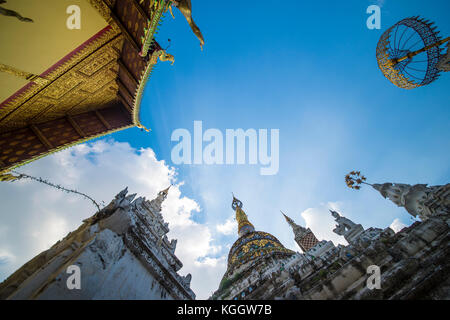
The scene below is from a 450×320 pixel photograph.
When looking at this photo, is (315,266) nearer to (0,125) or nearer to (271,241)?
(0,125)

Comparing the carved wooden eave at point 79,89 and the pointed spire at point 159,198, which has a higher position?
the pointed spire at point 159,198

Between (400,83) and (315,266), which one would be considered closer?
(315,266)

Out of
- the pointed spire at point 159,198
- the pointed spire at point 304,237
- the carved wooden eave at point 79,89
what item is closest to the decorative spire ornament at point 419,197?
the pointed spire at point 304,237

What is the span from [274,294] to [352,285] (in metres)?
2.64

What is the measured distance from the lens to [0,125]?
6480 mm

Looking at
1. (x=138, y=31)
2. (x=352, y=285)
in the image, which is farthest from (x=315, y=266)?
(x=138, y=31)

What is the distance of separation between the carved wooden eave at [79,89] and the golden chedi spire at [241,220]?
84.4 feet

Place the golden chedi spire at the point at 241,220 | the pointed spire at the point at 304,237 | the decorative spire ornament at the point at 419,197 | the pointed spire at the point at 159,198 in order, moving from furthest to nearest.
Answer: the golden chedi spire at the point at 241,220 < the pointed spire at the point at 304,237 < the pointed spire at the point at 159,198 < the decorative spire ornament at the point at 419,197

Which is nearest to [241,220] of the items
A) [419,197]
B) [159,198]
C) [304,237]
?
[304,237]

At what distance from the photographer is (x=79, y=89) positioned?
303 inches

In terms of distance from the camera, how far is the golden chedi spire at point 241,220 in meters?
29.5

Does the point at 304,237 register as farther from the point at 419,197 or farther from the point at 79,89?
the point at 79,89

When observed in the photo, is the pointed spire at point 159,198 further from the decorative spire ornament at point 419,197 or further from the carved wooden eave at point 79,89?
the decorative spire ornament at point 419,197

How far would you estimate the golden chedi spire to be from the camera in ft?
96.8
